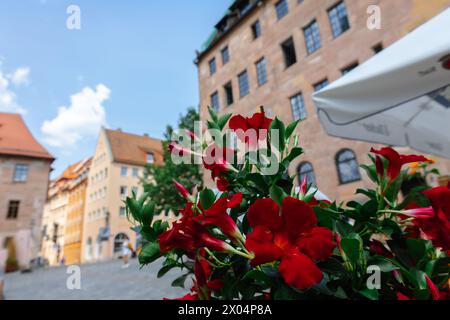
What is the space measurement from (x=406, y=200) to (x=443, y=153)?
2.69m

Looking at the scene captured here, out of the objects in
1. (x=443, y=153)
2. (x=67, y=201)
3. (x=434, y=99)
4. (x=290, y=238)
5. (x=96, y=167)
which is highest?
→ (x=96, y=167)

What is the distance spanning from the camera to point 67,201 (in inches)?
1913

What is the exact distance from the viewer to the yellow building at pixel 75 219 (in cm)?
4062

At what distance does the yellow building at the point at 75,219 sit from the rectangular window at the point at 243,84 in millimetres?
34896

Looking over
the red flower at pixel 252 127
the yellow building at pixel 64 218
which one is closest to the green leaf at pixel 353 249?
the red flower at pixel 252 127

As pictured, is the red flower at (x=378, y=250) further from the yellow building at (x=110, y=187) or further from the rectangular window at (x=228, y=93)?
the yellow building at (x=110, y=187)

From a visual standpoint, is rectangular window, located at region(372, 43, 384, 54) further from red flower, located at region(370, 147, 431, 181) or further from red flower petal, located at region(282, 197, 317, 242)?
red flower petal, located at region(282, 197, 317, 242)

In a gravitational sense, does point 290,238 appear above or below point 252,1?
below

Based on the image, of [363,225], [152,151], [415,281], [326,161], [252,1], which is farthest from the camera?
[152,151]

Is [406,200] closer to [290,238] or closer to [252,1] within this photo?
[290,238]

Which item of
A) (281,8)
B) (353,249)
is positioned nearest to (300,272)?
(353,249)

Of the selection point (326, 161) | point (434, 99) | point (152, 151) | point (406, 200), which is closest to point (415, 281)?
point (406, 200)

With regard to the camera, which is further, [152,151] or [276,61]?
[152,151]
